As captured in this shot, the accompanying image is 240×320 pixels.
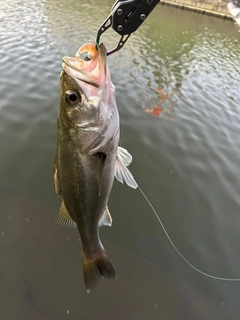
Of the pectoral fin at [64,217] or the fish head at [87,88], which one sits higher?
the fish head at [87,88]

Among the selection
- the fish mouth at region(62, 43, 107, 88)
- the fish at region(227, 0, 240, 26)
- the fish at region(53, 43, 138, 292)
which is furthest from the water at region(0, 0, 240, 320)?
the fish at region(227, 0, 240, 26)

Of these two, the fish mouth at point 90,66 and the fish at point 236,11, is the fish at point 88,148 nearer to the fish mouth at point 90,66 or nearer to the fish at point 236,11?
the fish mouth at point 90,66

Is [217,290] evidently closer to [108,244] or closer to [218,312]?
[218,312]

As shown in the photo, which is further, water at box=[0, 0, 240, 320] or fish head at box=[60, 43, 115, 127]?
water at box=[0, 0, 240, 320]

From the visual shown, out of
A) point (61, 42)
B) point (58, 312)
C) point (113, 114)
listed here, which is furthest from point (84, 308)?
point (61, 42)

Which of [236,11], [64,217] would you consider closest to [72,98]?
[64,217]

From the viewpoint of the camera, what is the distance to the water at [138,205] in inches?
130

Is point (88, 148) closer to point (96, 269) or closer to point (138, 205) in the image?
point (96, 269)

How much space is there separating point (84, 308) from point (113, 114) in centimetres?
262

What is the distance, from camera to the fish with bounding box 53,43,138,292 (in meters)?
1.72

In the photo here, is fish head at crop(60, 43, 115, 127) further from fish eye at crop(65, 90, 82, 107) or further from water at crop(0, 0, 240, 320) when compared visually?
water at crop(0, 0, 240, 320)

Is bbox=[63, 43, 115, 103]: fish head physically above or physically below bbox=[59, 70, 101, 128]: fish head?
above

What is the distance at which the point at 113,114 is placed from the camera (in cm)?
191

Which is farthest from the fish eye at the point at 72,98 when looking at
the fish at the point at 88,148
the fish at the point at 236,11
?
the fish at the point at 236,11
